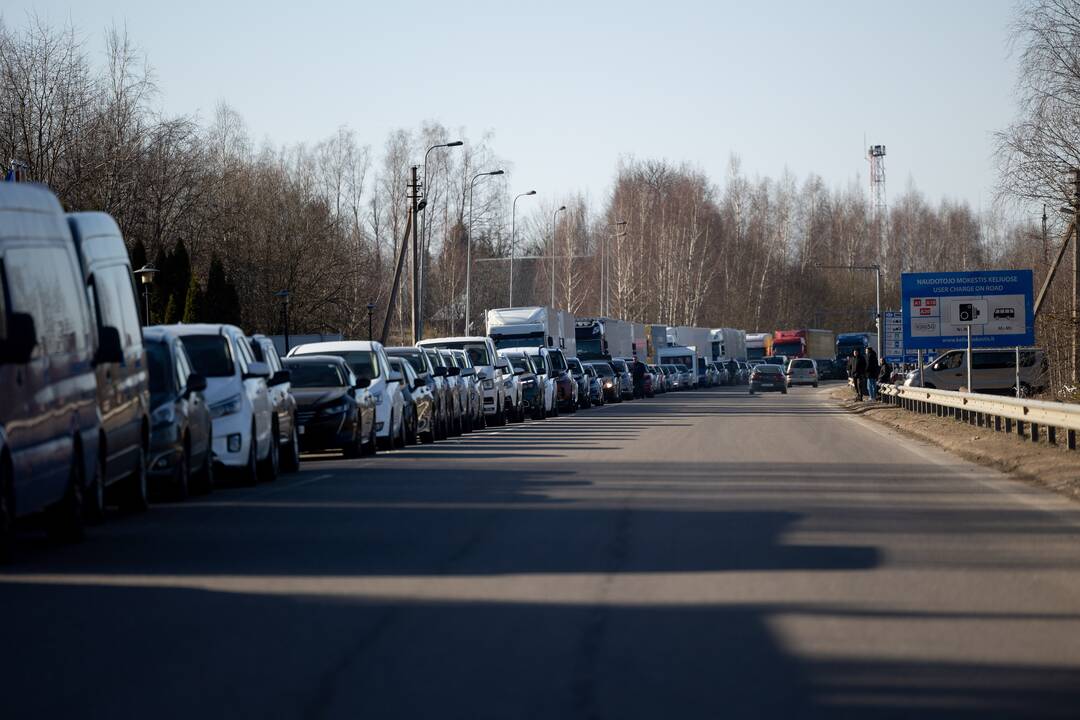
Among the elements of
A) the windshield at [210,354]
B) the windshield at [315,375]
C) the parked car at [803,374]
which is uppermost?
the windshield at [210,354]

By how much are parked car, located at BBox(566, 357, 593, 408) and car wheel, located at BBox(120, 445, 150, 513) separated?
38124 mm

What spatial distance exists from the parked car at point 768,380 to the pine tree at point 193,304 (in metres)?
29.0

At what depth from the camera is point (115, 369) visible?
13.6m

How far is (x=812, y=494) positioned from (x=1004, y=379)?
3768cm

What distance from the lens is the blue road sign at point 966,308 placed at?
40.1 meters

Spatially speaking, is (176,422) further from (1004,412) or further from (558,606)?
(1004,412)

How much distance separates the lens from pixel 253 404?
18.9 meters

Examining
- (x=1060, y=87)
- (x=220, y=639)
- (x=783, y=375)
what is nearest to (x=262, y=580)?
(x=220, y=639)

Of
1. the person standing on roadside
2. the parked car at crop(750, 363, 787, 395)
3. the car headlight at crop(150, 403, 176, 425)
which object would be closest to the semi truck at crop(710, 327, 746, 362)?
the parked car at crop(750, 363, 787, 395)

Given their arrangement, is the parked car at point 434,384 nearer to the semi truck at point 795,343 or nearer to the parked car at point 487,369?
the parked car at point 487,369

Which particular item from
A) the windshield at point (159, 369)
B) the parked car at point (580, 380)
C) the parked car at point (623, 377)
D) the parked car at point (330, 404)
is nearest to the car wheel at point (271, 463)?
the parked car at point (330, 404)

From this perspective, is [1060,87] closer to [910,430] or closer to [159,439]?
[910,430]

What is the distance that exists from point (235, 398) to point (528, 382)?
2489 centimetres

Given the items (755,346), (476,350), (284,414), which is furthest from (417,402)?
(755,346)
